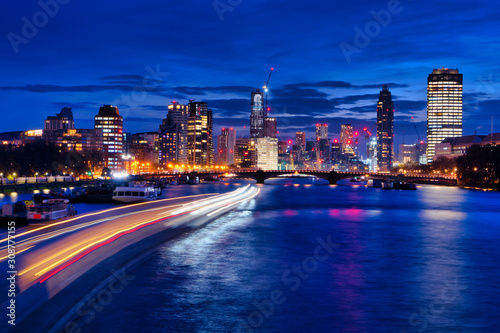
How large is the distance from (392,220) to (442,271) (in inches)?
1605

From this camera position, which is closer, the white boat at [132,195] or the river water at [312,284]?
the river water at [312,284]

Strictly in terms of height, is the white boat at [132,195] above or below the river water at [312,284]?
above

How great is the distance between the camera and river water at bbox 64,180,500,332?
25.0 metres

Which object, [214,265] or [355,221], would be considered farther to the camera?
[355,221]

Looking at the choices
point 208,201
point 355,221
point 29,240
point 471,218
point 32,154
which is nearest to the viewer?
point 29,240

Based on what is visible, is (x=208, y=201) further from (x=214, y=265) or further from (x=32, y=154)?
(x=32, y=154)

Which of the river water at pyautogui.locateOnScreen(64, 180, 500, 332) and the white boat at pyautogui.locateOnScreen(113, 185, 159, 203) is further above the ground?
the white boat at pyautogui.locateOnScreen(113, 185, 159, 203)

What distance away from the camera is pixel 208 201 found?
97.1 meters

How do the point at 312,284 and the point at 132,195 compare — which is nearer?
the point at 312,284

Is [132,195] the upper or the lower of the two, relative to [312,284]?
upper

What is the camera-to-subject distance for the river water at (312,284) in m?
25.0

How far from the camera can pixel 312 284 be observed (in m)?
33.2

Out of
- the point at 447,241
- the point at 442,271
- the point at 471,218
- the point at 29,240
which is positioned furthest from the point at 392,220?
the point at 29,240

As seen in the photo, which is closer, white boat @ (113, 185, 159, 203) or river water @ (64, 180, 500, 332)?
river water @ (64, 180, 500, 332)
